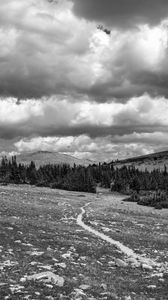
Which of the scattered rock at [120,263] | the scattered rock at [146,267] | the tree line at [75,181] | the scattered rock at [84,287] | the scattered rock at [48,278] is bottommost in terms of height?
the scattered rock at [146,267]

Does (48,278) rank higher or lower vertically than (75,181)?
lower

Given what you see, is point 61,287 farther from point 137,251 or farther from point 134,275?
point 137,251

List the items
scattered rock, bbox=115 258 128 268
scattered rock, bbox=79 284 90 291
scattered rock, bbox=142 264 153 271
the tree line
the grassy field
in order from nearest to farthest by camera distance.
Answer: the grassy field
scattered rock, bbox=79 284 90 291
scattered rock, bbox=142 264 153 271
scattered rock, bbox=115 258 128 268
the tree line

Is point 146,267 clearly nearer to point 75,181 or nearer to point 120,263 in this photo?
point 120,263

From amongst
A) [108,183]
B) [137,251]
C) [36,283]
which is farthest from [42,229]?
[108,183]

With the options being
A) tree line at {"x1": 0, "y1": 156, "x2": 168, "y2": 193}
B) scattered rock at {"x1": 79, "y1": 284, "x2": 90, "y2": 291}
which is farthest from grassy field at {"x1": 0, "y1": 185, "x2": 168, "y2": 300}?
tree line at {"x1": 0, "y1": 156, "x2": 168, "y2": 193}

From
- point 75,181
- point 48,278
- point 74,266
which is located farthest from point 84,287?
point 75,181

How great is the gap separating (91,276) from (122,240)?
1273 cm

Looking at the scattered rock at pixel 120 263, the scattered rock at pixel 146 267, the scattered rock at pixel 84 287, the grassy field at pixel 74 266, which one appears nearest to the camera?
the grassy field at pixel 74 266

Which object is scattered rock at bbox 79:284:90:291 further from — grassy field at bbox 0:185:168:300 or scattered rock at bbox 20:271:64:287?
scattered rock at bbox 20:271:64:287

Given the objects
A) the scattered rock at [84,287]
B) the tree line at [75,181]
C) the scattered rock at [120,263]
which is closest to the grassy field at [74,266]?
the scattered rock at [84,287]


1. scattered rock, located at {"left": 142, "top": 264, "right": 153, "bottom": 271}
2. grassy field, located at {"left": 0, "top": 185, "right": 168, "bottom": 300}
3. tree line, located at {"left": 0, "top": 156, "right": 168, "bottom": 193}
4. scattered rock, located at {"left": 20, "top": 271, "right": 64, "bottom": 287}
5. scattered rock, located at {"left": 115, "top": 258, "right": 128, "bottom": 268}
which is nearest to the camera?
grassy field, located at {"left": 0, "top": 185, "right": 168, "bottom": 300}

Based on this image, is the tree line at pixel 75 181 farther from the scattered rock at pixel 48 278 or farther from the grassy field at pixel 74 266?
the scattered rock at pixel 48 278

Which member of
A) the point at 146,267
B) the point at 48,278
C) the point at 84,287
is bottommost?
the point at 146,267
